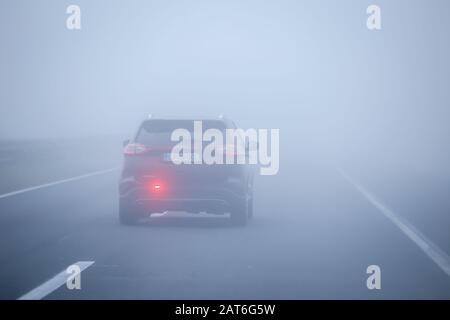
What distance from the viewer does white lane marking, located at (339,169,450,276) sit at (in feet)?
37.3

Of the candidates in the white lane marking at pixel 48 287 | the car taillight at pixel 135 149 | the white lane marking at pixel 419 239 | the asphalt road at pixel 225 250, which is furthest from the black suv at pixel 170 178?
the white lane marking at pixel 48 287

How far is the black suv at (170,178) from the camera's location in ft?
45.0

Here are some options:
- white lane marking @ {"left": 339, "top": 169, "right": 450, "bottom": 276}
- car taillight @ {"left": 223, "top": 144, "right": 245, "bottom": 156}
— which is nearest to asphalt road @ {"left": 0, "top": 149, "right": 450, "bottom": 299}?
white lane marking @ {"left": 339, "top": 169, "right": 450, "bottom": 276}

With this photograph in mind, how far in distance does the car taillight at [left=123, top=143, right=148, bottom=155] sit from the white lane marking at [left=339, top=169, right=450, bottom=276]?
3814mm

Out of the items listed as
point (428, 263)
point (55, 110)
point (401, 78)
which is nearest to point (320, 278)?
point (428, 263)

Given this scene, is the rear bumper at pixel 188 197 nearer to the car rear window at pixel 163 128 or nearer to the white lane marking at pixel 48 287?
the car rear window at pixel 163 128

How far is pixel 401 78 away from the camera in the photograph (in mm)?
136000

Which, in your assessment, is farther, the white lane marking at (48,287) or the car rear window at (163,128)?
the car rear window at (163,128)

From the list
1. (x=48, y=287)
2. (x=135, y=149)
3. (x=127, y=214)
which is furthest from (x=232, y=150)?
(x=48, y=287)

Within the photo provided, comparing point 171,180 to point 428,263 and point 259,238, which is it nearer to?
point 259,238

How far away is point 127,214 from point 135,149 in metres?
1.05

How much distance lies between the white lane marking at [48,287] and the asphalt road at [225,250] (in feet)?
0.30

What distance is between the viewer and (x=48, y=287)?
366 inches

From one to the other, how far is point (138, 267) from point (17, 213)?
6.06m
